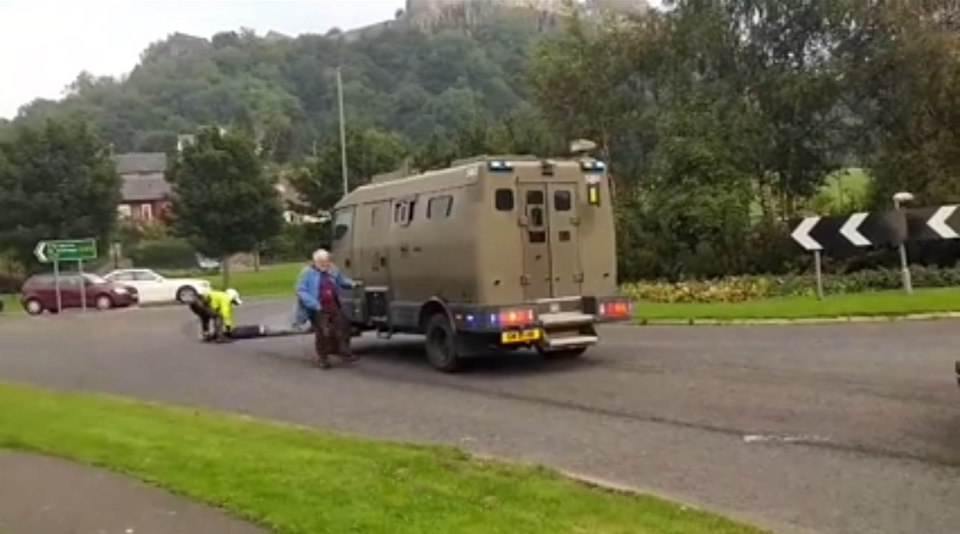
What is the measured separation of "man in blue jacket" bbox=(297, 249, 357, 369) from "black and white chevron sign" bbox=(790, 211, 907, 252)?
9628 mm

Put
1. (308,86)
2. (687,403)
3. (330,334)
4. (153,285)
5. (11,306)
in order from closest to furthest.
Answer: (687,403), (330,334), (153,285), (11,306), (308,86)

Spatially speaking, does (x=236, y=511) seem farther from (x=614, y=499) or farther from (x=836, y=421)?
(x=836, y=421)

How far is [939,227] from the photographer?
23.2 meters

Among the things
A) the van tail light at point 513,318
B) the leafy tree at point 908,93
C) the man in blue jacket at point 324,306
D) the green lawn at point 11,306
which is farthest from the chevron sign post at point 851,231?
the green lawn at point 11,306

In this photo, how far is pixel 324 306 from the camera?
1906 cm

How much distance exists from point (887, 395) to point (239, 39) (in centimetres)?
15754

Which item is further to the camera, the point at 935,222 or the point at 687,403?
the point at 935,222

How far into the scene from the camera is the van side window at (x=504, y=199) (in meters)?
16.4

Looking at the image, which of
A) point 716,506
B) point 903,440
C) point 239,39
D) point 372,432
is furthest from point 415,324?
point 239,39

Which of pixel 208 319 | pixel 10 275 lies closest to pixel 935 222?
pixel 208 319

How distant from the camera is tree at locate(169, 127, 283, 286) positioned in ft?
184

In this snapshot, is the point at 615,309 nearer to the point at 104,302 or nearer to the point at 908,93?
the point at 908,93

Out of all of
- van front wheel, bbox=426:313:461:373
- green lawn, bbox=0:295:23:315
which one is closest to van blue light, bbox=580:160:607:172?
van front wheel, bbox=426:313:461:373

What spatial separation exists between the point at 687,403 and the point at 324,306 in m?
7.90
